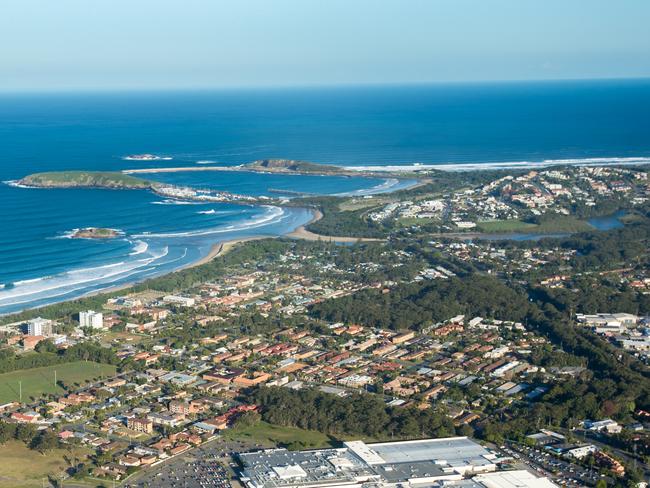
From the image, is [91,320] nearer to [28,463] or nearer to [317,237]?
[28,463]

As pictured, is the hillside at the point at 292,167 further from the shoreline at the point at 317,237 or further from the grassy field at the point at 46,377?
the grassy field at the point at 46,377

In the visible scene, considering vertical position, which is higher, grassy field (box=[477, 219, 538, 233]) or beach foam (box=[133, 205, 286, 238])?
beach foam (box=[133, 205, 286, 238])

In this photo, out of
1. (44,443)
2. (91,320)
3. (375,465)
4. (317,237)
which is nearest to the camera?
(375,465)

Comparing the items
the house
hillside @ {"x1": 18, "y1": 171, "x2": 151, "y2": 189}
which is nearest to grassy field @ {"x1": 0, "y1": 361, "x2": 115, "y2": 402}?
the house

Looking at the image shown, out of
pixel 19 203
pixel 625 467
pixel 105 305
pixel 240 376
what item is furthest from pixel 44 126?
pixel 625 467

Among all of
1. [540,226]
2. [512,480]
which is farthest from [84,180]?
[512,480]

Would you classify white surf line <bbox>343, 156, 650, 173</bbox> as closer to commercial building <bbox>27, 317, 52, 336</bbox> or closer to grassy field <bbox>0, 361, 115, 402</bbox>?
commercial building <bbox>27, 317, 52, 336</bbox>

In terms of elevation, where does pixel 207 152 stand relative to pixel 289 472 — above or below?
above
